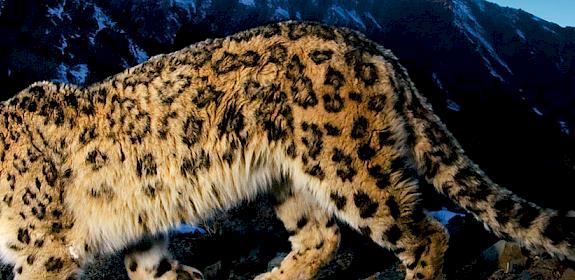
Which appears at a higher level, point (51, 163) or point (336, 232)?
point (51, 163)

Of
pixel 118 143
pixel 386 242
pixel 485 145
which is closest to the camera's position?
pixel 386 242

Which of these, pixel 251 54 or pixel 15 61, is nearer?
pixel 251 54

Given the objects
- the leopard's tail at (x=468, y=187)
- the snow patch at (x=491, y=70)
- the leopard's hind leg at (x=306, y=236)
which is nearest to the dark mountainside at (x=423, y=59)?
the snow patch at (x=491, y=70)

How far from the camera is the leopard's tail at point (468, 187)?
12.4 feet

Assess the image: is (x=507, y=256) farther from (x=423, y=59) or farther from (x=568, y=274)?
(x=423, y=59)

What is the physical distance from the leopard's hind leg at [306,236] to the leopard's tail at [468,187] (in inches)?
43.8

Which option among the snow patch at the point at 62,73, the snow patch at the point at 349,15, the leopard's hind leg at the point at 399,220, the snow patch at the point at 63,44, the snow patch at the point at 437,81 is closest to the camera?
the leopard's hind leg at the point at 399,220

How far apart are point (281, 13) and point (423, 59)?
31.1m

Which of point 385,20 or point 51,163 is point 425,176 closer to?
point 51,163

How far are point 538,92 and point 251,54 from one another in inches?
6320

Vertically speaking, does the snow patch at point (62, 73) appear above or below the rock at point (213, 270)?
above

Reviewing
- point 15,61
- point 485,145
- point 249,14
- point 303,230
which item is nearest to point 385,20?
point 249,14

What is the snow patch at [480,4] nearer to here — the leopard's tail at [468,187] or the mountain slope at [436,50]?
the mountain slope at [436,50]

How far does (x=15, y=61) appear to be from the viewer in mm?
67938
